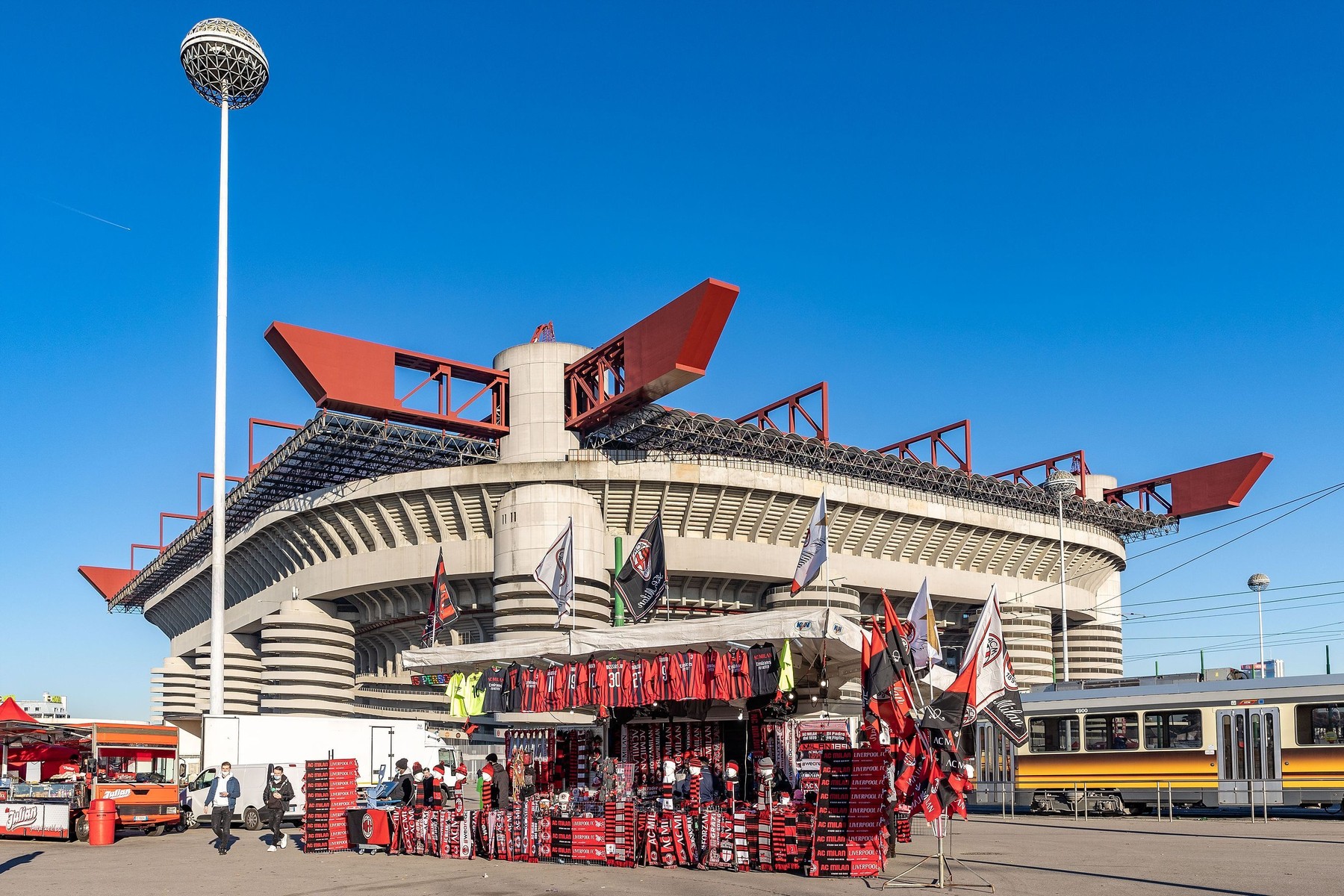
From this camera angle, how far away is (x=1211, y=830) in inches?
1038

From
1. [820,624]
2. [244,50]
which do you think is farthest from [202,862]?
[244,50]

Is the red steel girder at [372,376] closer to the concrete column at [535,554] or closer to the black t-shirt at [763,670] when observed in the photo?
the concrete column at [535,554]

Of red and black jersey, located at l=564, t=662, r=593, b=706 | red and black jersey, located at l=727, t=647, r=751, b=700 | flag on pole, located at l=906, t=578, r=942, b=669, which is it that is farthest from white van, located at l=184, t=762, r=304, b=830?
flag on pole, located at l=906, t=578, r=942, b=669

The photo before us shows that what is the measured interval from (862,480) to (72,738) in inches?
1408

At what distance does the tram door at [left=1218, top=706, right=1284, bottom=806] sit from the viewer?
97.4 feet

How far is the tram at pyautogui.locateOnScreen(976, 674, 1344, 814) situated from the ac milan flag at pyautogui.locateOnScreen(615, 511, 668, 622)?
1053 centimetres

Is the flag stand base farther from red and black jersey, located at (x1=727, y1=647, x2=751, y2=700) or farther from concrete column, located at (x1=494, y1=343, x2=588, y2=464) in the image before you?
concrete column, located at (x1=494, y1=343, x2=588, y2=464)

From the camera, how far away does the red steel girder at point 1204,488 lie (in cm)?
6662

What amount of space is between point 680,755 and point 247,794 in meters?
13.1

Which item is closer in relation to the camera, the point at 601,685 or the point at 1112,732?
the point at 601,685

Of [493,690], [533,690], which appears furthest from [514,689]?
[493,690]

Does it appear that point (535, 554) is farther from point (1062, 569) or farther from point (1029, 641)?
point (1029, 641)

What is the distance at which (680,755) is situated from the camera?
2534cm

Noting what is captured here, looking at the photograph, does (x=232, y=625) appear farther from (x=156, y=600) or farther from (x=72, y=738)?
(x=72, y=738)
